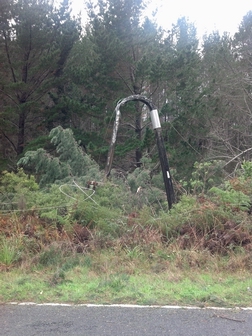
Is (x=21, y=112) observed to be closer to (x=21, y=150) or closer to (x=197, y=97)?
(x=21, y=150)

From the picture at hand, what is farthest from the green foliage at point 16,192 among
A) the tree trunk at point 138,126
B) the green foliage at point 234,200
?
the tree trunk at point 138,126

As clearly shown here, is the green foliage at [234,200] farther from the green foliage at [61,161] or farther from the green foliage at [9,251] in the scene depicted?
the green foliage at [61,161]

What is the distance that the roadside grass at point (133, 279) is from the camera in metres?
4.82

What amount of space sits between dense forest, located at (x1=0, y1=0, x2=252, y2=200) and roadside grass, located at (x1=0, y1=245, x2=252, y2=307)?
517 inches

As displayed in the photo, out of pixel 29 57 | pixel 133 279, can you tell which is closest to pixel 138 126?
pixel 29 57

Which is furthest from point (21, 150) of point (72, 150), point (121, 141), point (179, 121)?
point (72, 150)

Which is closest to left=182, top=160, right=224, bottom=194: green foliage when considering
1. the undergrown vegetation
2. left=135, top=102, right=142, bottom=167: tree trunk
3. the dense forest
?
the undergrown vegetation

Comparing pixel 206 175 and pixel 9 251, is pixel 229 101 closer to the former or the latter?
pixel 206 175

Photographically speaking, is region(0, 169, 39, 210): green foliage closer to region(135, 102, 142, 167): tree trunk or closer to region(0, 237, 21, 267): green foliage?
region(0, 237, 21, 267): green foliage

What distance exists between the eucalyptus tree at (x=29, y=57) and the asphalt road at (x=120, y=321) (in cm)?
1807

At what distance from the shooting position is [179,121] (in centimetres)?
2116

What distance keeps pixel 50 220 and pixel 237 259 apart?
3.71m

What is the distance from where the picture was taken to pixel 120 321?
4.17m

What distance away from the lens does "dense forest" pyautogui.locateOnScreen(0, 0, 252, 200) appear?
2078cm
